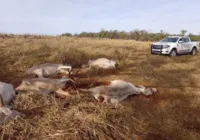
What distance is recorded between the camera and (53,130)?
4.64 meters

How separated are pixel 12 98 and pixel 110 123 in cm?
214

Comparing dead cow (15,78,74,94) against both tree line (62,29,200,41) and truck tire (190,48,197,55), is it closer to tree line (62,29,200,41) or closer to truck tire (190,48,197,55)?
truck tire (190,48,197,55)

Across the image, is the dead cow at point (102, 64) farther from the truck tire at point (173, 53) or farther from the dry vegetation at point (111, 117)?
the truck tire at point (173, 53)

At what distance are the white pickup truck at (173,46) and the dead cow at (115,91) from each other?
35.8 feet

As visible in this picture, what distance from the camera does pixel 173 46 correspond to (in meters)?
18.2

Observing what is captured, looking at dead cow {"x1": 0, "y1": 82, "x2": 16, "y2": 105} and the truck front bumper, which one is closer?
dead cow {"x1": 0, "y1": 82, "x2": 16, "y2": 105}

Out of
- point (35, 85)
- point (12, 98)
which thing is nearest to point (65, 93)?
point (35, 85)

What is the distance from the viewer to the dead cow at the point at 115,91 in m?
6.70

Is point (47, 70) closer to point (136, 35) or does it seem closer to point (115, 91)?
point (115, 91)

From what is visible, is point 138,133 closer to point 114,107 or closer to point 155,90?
point 114,107

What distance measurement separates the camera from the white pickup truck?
18234mm

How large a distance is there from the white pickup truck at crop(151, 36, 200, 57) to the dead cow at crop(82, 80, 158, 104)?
10901mm

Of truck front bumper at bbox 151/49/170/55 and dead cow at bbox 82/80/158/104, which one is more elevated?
dead cow at bbox 82/80/158/104

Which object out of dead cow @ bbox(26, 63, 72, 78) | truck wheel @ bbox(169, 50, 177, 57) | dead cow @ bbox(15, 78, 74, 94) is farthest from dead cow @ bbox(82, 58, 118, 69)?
truck wheel @ bbox(169, 50, 177, 57)
